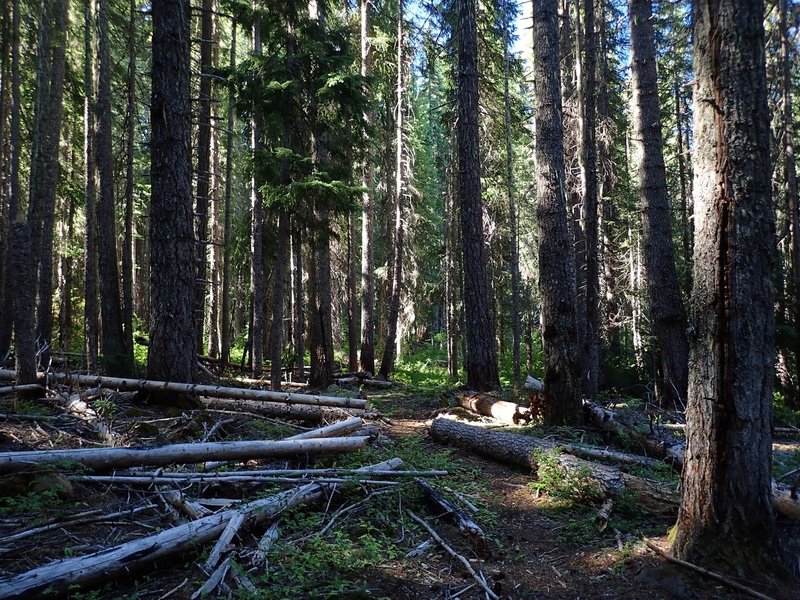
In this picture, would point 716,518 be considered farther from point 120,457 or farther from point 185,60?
point 185,60

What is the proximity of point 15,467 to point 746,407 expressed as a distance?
6.06 meters

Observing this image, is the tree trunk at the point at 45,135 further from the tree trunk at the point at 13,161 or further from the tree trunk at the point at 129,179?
the tree trunk at the point at 129,179

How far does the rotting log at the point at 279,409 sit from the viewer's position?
8.84 meters

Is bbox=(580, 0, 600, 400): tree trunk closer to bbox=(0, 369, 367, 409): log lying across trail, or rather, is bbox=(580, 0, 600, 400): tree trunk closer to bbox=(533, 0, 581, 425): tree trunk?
bbox=(533, 0, 581, 425): tree trunk

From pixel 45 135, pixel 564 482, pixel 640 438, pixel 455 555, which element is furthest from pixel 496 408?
pixel 45 135

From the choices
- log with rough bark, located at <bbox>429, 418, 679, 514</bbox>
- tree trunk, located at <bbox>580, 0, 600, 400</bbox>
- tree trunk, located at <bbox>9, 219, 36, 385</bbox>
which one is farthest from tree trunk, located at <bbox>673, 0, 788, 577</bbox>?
tree trunk, located at <bbox>9, 219, 36, 385</bbox>

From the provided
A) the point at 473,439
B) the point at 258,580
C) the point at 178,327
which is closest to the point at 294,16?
the point at 178,327

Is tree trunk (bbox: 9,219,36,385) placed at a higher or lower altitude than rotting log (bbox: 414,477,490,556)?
higher

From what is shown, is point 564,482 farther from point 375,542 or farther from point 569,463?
point 375,542

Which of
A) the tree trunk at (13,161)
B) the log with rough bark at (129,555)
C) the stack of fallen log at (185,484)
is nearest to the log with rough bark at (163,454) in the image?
the stack of fallen log at (185,484)

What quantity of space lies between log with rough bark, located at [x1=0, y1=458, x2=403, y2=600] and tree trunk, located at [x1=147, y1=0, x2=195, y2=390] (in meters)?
4.43

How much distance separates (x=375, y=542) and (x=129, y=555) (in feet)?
6.37

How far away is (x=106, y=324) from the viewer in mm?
13250

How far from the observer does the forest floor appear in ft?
12.2
